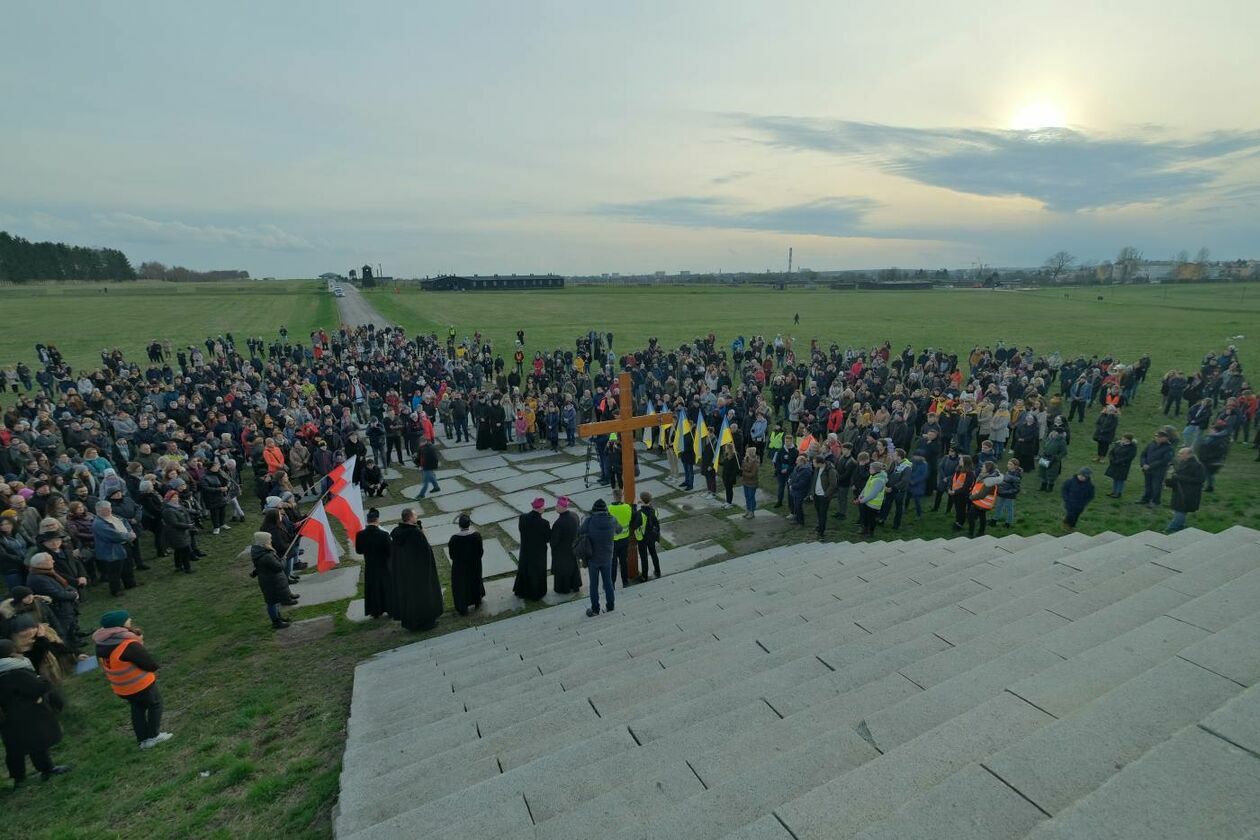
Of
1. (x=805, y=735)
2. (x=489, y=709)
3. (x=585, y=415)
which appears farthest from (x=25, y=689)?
(x=585, y=415)

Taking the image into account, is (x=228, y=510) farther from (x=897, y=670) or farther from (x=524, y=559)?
(x=897, y=670)

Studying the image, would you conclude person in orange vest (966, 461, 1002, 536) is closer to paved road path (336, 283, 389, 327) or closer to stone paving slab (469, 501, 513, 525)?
stone paving slab (469, 501, 513, 525)

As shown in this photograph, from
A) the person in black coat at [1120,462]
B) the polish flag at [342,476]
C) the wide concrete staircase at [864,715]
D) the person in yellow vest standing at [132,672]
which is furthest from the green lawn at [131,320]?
the person in black coat at [1120,462]

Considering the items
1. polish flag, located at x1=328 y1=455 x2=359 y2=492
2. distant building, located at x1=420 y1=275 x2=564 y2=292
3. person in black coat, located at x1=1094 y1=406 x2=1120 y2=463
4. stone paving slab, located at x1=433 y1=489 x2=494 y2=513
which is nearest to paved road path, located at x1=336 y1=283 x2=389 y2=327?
distant building, located at x1=420 y1=275 x2=564 y2=292

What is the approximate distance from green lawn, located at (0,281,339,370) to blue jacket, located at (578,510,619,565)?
3532cm

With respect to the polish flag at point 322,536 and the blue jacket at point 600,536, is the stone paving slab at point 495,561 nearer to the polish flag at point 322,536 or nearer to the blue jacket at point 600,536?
the polish flag at point 322,536

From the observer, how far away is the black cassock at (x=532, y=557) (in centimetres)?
841

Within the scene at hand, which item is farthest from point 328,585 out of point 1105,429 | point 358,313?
point 358,313

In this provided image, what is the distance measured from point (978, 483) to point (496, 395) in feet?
39.6

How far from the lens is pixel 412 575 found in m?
7.83

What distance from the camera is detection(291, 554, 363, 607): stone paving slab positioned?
8.93m

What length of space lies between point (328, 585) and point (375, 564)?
1954mm

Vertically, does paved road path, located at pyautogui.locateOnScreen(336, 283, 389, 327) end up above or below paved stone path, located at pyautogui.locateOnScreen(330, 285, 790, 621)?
above

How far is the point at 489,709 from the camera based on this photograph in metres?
5.02
